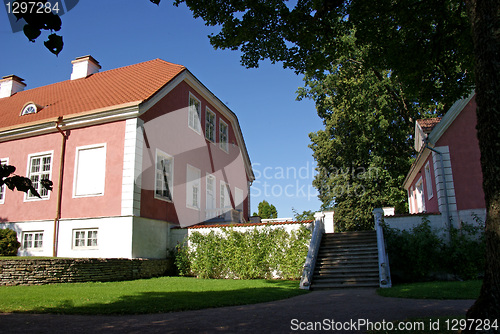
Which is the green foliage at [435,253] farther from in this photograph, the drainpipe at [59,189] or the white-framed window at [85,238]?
the drainpipe at [59,189]

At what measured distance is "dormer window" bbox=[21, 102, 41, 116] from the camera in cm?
2008

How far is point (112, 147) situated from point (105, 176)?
4.21 feet

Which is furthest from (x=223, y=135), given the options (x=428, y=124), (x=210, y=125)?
(x=428, y=124)

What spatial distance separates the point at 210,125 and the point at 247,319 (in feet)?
58.4

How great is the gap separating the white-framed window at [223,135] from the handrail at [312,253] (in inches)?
390

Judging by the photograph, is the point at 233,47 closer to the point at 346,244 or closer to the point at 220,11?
the point at 220,11

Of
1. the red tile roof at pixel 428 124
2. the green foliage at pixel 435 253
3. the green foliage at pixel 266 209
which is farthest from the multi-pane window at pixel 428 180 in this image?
the green foliage at pixel 266 209

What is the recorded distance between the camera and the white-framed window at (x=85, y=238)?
1595 centimetres

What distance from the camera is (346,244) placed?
51.6ft

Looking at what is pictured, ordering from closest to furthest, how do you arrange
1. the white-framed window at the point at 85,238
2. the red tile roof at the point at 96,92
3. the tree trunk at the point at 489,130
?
the tree trunk at the point at 489,130, the white-framed window at the point at 85,238, the red tile roof at the point at 96,92

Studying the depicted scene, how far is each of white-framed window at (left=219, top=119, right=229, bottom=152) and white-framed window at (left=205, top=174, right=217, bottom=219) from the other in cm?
286

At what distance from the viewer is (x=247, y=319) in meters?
6.50

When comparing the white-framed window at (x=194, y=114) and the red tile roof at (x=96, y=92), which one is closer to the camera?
the red tile roof at (x=96, y=92)

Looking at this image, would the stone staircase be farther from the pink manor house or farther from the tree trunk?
the tree trunk
